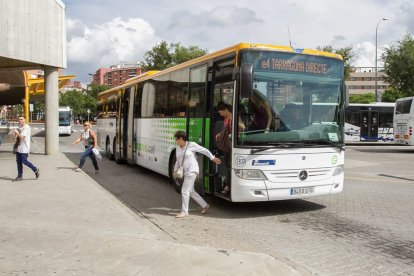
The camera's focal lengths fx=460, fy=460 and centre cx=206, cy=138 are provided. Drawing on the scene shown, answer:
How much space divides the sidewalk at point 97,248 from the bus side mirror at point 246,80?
8.20 ft

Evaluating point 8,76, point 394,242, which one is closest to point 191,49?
point 8,76

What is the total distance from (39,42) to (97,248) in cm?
1617

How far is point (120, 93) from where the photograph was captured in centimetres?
1631

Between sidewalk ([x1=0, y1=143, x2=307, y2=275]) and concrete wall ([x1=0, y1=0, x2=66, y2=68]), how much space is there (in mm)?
11215

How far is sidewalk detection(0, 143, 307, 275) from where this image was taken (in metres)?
4.84

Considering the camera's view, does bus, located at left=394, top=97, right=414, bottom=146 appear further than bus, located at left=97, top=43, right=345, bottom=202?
Yes

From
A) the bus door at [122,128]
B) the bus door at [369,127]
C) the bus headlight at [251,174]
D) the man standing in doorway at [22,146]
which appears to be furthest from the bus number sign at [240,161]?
the bus door at [369,127]

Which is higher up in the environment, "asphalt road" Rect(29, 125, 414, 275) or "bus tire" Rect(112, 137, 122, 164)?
"bus tire" Rect(112, 137, 122, 164)

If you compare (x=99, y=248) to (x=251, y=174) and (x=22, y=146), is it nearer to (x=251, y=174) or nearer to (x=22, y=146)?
(x=251, y=174)

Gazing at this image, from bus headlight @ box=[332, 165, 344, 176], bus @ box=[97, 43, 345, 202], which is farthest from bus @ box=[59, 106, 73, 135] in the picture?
bus headlight @ box=[332, 165, 344, 176]

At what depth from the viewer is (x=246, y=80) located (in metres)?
7.25

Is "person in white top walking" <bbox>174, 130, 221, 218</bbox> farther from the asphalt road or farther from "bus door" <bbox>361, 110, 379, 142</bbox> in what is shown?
"bus door" <bbox>361, 110, 379, 142</bbox>

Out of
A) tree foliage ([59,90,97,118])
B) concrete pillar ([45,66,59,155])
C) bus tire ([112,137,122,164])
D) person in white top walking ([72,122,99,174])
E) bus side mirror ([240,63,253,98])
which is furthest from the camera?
tree foliage ([59,90,97,118])

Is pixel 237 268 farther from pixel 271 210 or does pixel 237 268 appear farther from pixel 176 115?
pixel 176 115
